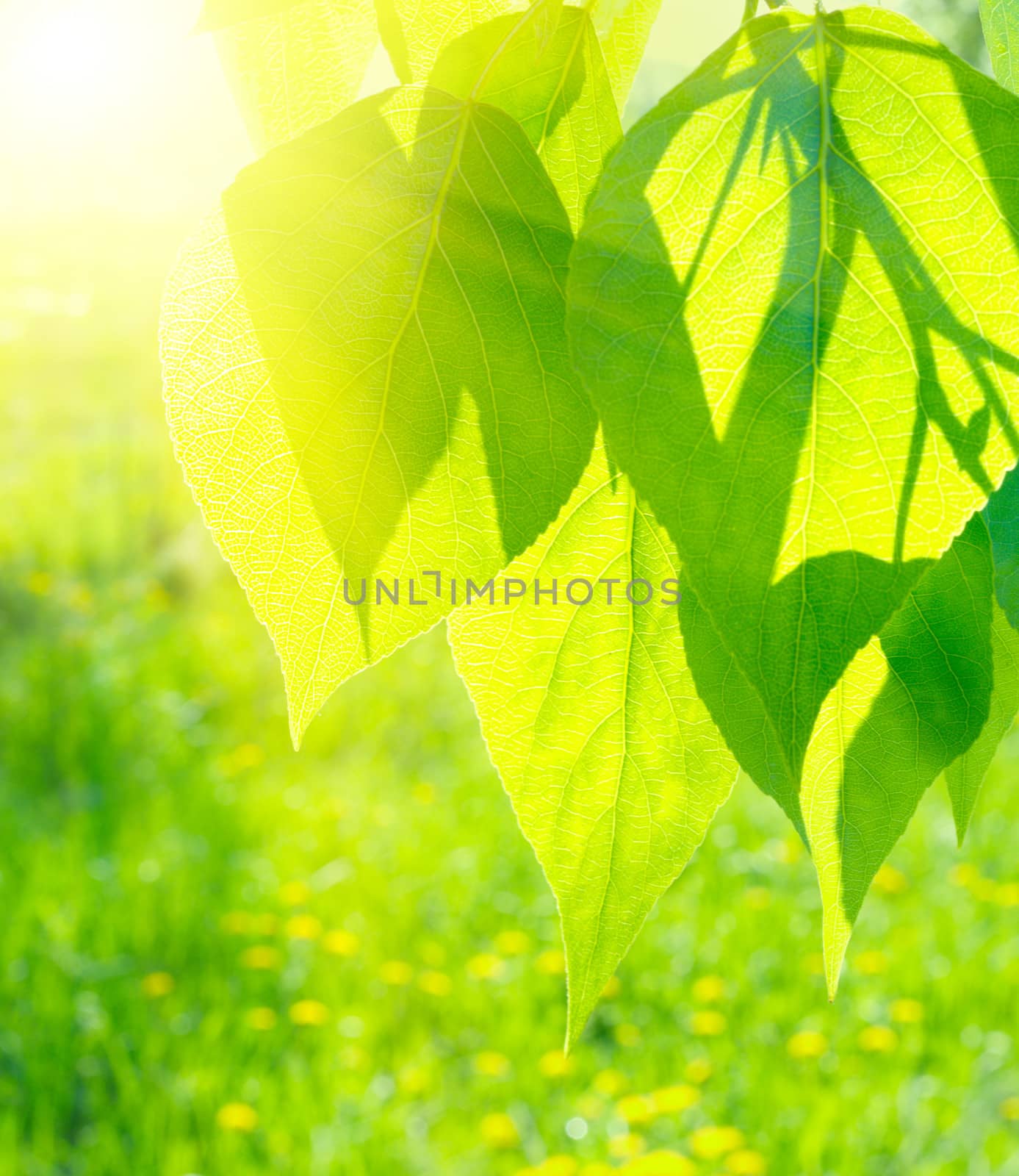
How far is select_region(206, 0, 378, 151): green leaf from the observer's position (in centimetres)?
40

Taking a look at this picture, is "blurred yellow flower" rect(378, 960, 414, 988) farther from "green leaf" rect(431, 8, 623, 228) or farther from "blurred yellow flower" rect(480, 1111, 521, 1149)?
"green leaf" rect(431, 8, 623, 228)

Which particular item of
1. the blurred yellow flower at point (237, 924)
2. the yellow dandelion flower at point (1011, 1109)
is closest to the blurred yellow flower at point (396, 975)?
the blurred yellow flower at point (237, 924)

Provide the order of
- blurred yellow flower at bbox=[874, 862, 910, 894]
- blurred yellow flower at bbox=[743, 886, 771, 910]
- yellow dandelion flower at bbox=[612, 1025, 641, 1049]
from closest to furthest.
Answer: yellow dandelion flower at bbox=[612, 1025, 641, 1049] < blurred yellow flower at bbox=[743, 886, 771, 910] < blurred yellow flower at bbox=[874, 862, 910, 894]

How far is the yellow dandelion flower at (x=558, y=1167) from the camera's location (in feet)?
4.99

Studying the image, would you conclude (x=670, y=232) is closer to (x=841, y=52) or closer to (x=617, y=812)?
(x=841, y=52)

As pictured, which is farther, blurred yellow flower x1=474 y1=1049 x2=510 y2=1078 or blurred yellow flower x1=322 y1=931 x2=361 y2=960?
blurred yellow flower x1=322 y1=931 x2=361 y2=960

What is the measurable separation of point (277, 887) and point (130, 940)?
276 mm

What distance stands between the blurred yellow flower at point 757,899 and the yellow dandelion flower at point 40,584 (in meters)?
1.93

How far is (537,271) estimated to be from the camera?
0.31m

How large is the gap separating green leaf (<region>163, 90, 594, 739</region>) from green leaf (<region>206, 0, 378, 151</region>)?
10 centimetres

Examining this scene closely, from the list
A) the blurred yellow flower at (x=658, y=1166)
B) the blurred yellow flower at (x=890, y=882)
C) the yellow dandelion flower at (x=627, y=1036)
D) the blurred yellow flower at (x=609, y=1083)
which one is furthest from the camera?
the blurred yellow flower at (x=890, y=882)

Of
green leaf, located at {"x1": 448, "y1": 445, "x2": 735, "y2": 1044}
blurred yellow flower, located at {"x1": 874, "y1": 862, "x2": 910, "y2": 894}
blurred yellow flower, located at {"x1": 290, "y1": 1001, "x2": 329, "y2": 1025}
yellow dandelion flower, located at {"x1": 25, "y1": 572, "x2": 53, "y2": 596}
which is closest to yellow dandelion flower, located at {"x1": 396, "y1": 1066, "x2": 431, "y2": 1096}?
blurred yellow flower, located at {"x1": 290, "y1": 1001, "x2": 329, "y2": 1025}

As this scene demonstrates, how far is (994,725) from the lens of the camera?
358mm

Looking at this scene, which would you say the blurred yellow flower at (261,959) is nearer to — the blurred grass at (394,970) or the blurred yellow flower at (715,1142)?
the blurred grass at (394,970)
